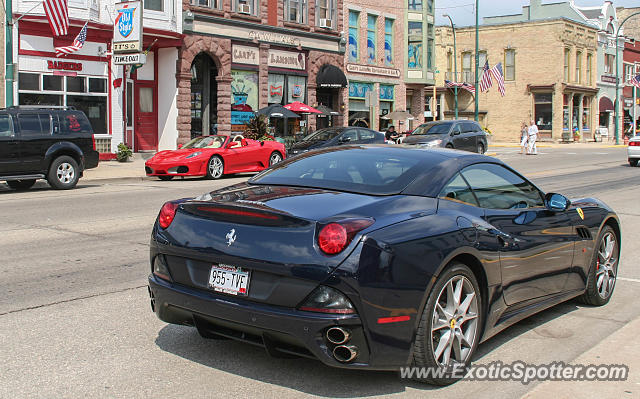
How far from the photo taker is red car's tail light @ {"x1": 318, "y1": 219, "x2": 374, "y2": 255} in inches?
158

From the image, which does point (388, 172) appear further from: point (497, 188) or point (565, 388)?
point (565, 388)

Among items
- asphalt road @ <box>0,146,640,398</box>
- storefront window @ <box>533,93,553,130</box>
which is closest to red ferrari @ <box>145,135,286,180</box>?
asphalt road @ <box>0,146,640,398</box>

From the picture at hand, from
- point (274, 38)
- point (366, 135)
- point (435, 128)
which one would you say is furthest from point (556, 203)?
point (274, 38)

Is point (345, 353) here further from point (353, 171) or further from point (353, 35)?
point (353, 35)

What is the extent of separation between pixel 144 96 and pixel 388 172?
26.6 m

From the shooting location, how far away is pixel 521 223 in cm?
529

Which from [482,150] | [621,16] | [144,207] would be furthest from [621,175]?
[621,16]

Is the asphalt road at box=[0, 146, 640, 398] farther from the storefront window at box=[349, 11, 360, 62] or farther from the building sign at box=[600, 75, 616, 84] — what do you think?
the building sign at box=[600, 75, 616, 84]

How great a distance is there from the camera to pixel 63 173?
17.8m

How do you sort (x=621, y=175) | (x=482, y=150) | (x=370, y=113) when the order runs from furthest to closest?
(x=370, y=113)
(x=482, y=150)
(x=621, y=175)

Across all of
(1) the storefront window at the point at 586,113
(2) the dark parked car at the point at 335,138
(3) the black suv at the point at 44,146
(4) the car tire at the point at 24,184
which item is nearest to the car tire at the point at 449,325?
(3) the black suv at the point at 44,146

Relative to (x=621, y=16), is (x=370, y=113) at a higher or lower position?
lower

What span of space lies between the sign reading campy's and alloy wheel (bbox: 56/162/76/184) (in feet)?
27.7

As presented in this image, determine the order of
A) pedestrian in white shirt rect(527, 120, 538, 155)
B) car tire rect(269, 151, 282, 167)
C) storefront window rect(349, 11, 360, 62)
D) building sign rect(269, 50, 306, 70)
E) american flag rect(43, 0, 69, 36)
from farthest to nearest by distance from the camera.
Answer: storefront window rect(349, 11, 360, 62), pedestrian in white shirt rect(527, 120, 538, 155), building sign rect(269, 50, 306, 70), car tire rect(269, 151, 282, 167), american flag rect(43, 0, 69, 36)
